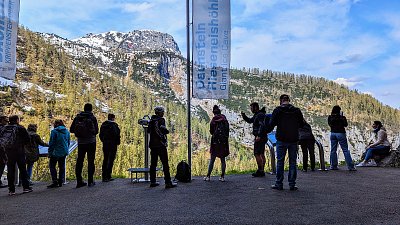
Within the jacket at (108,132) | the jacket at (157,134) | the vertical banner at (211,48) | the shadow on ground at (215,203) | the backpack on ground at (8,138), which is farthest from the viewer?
the vertical banner at (211,48)

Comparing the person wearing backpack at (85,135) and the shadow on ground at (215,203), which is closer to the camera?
the shadow on ground at (215,203)

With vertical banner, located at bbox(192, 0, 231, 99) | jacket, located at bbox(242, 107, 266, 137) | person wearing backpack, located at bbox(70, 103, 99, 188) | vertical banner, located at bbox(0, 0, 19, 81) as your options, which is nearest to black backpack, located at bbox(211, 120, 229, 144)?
jacket, located at bbox(242, 107, 266, 137)

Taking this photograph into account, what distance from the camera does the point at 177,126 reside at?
3339 inches

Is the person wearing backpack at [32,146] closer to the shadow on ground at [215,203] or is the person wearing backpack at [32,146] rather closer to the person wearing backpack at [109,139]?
the shadow on ground at [215,203]

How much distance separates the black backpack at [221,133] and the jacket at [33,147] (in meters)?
3.81

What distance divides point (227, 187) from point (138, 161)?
3697 centimetres

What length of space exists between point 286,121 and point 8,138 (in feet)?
16.9

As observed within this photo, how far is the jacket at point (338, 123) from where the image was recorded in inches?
430

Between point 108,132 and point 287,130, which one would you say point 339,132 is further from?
point 108,132

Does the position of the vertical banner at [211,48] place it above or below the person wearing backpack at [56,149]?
above

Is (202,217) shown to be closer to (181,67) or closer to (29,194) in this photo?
(29,194)

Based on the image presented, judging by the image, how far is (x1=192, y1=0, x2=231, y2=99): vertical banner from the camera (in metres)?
10.5

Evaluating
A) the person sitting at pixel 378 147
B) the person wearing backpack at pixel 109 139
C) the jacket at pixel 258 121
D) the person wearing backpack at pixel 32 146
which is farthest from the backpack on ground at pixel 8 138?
the person sitting at pixel 378 147

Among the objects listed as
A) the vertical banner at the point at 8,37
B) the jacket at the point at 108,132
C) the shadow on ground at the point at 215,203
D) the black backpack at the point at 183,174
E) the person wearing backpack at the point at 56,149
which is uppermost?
the vertical banner at the point at 8,37
